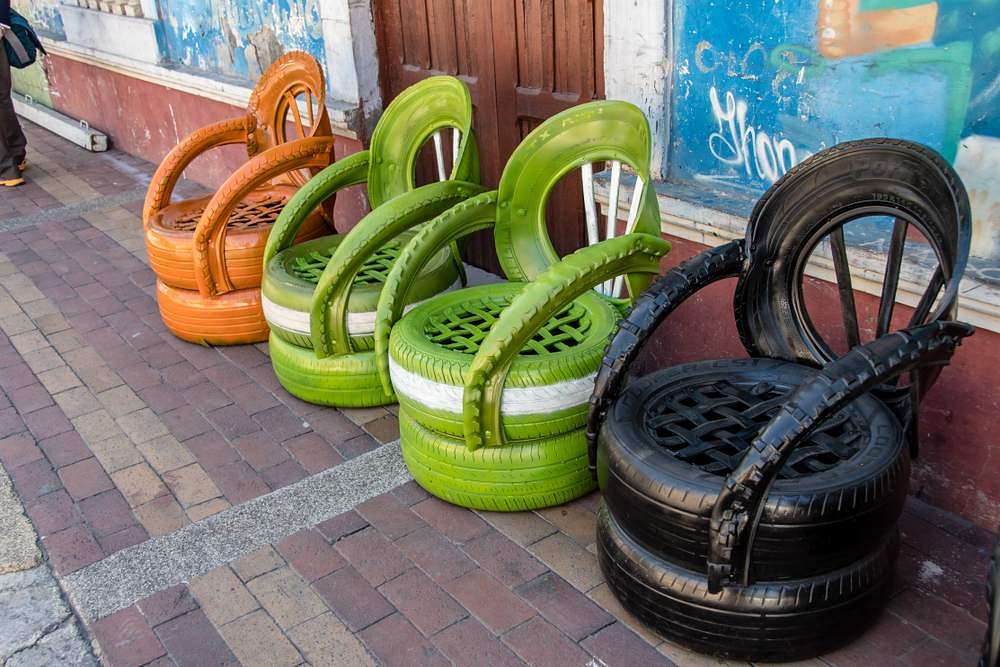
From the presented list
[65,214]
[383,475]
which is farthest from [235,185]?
[65,214]

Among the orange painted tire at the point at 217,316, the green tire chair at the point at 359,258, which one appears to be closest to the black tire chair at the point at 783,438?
the green tire chair at the point at 359,258

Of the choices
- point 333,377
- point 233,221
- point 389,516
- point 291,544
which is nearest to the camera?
point 291,544

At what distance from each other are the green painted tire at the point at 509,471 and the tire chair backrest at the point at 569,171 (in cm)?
62

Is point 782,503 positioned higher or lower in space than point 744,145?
lower

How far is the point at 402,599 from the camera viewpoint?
2754 mm

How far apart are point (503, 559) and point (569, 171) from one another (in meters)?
1.42

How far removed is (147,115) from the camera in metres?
7.77

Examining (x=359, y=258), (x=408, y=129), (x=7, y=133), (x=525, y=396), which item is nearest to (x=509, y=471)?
(x=525, y=396)

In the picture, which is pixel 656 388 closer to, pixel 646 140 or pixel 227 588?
pixel 646 140

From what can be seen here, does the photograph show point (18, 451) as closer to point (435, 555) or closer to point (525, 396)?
point (435, 555)

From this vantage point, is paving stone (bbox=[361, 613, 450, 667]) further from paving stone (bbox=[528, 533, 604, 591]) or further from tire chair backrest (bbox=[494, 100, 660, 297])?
tire chair backrest (bbox=[494, 100, 660, 297])

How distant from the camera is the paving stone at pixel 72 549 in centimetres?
304

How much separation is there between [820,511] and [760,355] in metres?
0.80

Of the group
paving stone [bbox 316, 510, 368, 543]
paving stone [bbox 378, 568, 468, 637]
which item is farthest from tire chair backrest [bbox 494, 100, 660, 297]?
paving stone [bbox 378, 568, 468, 637]
